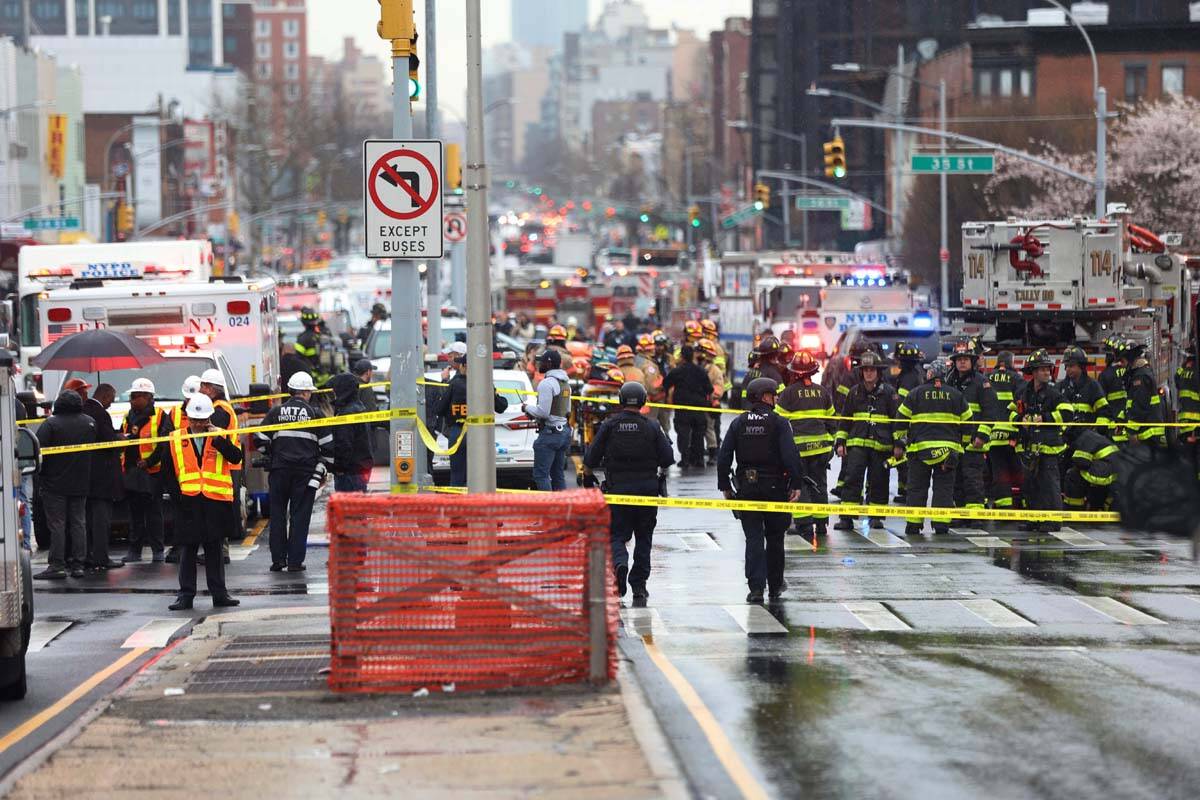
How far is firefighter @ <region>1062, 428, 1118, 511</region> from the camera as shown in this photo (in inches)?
798

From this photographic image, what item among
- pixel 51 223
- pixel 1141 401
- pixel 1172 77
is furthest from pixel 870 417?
A: pixel 1172 77

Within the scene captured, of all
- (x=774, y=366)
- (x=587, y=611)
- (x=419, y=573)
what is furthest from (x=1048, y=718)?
(x=774, y=366)

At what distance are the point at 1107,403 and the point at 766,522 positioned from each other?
6.96 m

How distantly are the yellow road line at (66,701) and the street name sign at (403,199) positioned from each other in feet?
11.1

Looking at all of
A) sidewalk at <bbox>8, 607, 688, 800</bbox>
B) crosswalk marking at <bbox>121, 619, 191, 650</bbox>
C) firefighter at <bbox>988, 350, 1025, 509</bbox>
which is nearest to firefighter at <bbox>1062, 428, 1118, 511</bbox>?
firefighter at <bbox>988, 350, 1025, 509</bbox>

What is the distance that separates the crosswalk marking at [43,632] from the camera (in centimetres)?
1358

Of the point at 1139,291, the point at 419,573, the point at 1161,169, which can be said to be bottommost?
the point at 419,573

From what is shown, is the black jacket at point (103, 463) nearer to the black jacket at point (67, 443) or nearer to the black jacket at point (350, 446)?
the black jacket at point (67, 443)

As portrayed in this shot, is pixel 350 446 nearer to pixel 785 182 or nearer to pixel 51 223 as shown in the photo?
pixel 51 223

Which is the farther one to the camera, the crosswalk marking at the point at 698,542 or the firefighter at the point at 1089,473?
the firefighter at the point at 1089,473

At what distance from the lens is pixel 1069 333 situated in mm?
26234

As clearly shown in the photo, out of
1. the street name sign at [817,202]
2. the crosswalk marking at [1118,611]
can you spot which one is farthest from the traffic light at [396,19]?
the street name sign at [817,202]

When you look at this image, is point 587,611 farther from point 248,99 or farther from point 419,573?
point 248,99

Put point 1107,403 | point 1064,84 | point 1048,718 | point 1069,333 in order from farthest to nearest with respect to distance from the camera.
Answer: point 1064,84
point 1069,333
point 1107,403
point 1048,718
